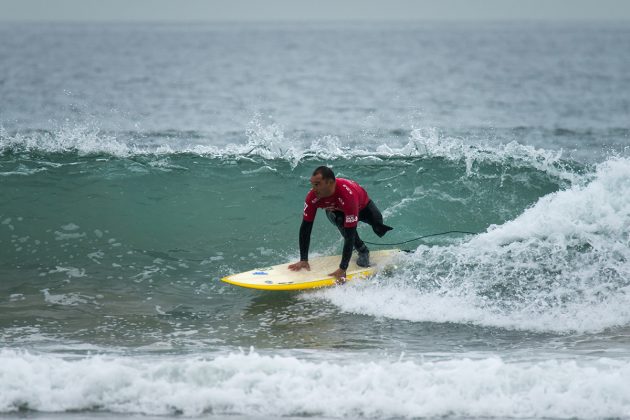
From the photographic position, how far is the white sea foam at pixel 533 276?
8281 millimetres

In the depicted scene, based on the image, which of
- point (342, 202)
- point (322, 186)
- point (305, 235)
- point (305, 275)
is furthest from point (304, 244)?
point (322, 186)

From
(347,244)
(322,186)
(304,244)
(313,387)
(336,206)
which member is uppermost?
(322,186)

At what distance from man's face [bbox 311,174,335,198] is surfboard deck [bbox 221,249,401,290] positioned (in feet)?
3.27

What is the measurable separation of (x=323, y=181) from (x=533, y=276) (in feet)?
9.31

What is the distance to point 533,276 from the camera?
9289mm

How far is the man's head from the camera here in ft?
27.1

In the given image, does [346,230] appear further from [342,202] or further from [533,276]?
[533,276]

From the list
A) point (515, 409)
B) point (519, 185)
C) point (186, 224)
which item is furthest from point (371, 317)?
point (519, 185)

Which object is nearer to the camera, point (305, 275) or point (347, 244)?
point (347, 244)

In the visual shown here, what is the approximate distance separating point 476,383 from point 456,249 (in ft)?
11.7

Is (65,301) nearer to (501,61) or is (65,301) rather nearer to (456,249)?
(456,249)

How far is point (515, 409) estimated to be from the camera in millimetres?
5988

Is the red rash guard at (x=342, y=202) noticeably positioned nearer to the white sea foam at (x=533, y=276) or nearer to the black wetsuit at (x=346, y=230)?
the black wetsuit at (x=346, y=230)

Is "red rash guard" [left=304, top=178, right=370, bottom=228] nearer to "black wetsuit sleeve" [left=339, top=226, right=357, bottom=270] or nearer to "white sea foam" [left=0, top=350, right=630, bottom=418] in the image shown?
"black wetsuit sleeve" [left=339, top=226, right=357, bottom=270]
